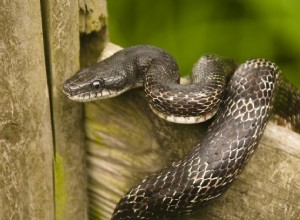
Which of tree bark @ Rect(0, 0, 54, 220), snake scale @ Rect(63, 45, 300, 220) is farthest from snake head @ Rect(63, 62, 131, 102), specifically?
tree bark @ Rect(0, 0, 54, 220)

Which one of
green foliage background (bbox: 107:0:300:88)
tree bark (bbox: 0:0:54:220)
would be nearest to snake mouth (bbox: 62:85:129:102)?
tree bark (bbox: 0:0:54:220)

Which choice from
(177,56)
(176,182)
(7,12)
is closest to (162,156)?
(176,182)

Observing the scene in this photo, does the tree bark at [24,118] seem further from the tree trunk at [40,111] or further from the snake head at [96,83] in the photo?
the snake head at [96,83]

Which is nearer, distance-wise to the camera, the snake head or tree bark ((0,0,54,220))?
tree bark ((0,0,54,220))

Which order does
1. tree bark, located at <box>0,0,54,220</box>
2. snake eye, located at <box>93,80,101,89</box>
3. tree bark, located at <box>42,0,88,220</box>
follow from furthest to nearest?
snake eye, located at <box>93,80,101,89</box> → tree bark, located at <box>42,0,88,220</box> → tree bark, located at <box>0,0,54,220</box>

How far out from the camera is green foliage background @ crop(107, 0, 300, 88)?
372cm

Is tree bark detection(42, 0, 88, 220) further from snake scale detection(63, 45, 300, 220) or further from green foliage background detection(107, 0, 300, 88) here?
green foliage background detection(107, 0, 300, 88)

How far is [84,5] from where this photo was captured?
2.73 meters

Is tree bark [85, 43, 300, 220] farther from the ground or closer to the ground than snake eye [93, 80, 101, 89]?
closer to the ground

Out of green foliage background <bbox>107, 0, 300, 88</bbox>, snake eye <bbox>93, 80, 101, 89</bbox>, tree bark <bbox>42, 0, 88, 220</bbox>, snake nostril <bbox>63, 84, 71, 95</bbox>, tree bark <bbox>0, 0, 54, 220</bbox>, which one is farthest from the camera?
green foliage background <bbox>107, 0, 300, 88</bbox>

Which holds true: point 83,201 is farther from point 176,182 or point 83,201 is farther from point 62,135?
point 176,182

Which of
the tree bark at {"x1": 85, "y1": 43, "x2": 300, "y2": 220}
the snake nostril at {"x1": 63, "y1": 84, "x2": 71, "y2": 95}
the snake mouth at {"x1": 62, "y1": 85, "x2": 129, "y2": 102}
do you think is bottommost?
the tree bark at {"x1": 85, "y1": 43, "x2": 300, "y2": 220}

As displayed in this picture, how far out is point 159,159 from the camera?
276 cm

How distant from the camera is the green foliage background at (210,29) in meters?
3.72
